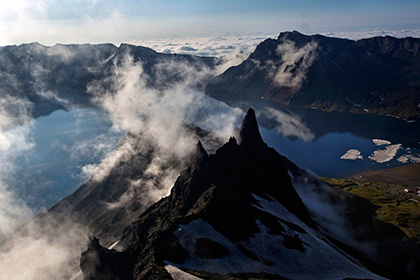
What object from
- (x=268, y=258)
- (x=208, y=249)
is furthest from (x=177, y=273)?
(x=268, y=258)

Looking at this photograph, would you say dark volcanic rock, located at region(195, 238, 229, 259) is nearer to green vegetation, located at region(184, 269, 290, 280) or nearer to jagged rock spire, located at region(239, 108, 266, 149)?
green vegetation, located at region(184, 269, 290, 280)

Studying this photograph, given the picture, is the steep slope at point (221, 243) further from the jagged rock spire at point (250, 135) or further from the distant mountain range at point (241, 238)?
the jagged rock spire at point (250, 135)

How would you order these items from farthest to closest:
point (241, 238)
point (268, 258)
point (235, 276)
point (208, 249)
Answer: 1. point (241, 238)
2. point (268, 258)
3. point (208, 249)
4. point (235, 276)

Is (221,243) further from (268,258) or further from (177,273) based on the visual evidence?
(177,273)

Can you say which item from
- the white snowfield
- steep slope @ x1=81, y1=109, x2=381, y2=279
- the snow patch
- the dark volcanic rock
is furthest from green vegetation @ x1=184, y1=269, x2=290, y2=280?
the dark volcanic rock

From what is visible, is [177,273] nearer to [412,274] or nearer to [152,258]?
[152,258]

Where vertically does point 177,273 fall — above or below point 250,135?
below

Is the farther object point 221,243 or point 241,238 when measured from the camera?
point 241,238

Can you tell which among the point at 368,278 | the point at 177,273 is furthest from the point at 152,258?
the point at 368,278

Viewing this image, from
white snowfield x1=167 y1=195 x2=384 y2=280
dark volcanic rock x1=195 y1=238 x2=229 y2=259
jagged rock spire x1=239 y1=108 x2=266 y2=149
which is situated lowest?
white snowfield x1=167 y1=195 x2=384 y2=280
